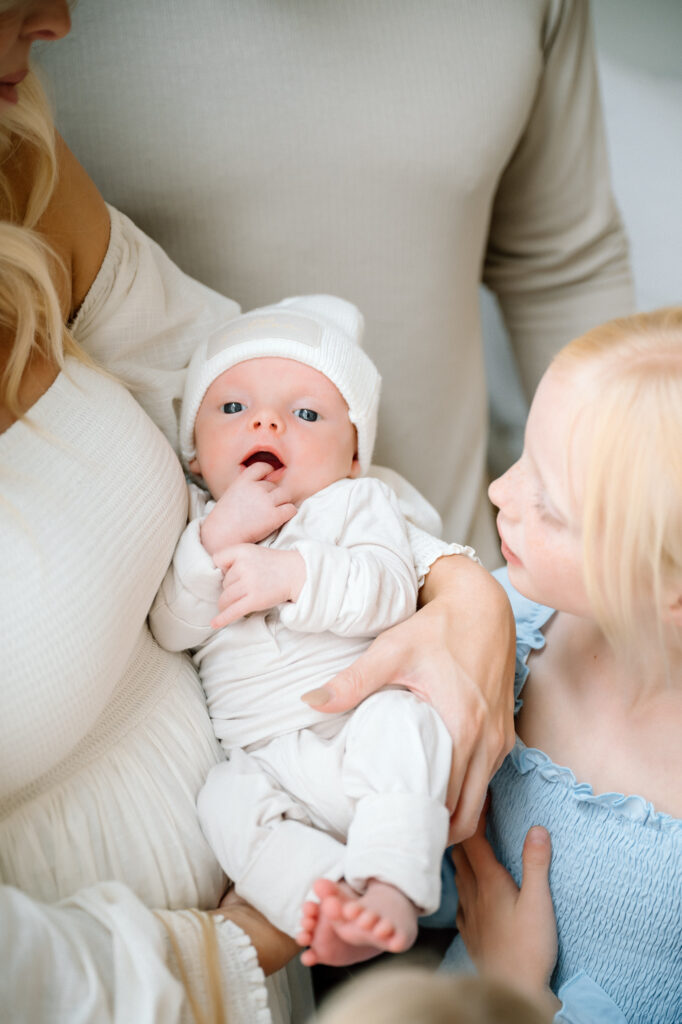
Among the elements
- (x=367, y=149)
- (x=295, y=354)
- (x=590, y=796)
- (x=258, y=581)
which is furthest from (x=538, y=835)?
(x=367, y=149)

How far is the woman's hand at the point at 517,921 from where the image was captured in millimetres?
811

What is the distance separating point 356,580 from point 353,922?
0.32 metres

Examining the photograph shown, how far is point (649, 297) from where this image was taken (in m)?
1.69

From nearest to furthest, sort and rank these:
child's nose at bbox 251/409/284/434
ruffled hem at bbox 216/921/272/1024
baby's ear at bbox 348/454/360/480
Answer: ruffled hem at bbox 216/921/272/1024, child's nose at bbox 251/409/284/434, baby's ear at bbox 348/454/360/480

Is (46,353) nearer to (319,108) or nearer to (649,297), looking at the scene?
(319,108)

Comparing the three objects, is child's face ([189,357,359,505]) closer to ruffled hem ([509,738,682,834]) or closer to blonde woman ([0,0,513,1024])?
blonde woman ([0,0,513,1024])

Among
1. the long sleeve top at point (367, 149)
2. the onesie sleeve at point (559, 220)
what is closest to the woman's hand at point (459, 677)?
the long sleeve top at point (367, 149)

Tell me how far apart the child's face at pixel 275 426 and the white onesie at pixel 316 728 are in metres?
0.03

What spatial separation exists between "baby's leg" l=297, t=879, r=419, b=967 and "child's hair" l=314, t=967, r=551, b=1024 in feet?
0.51

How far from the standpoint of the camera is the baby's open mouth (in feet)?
3.19

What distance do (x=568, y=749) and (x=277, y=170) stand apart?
877 millimetres

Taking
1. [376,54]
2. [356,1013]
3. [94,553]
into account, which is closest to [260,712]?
[94,553]

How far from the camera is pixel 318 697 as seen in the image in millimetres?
779

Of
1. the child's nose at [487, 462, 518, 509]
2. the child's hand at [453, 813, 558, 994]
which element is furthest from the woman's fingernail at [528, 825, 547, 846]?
the child's nose at [487, 462, 518, 509]
